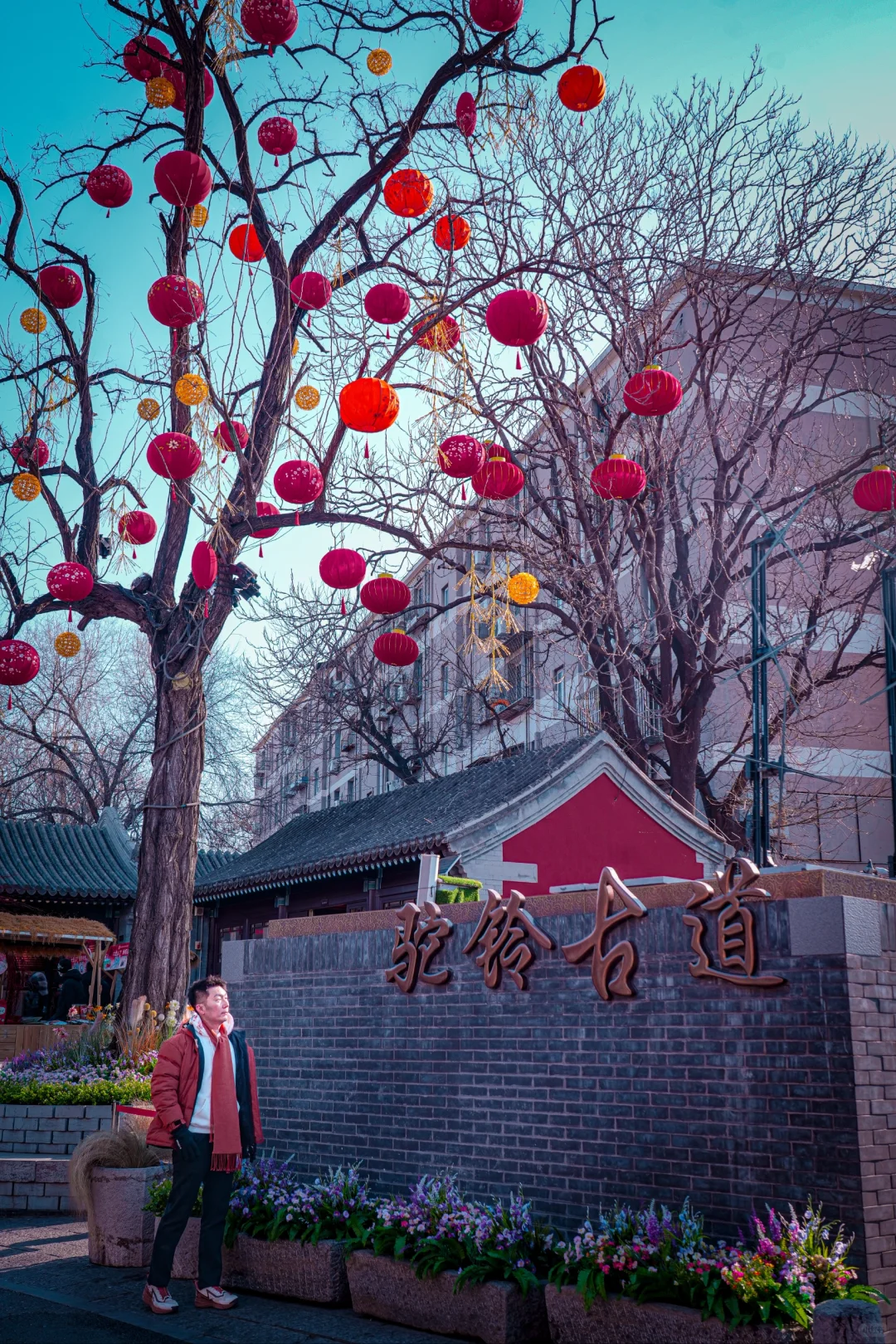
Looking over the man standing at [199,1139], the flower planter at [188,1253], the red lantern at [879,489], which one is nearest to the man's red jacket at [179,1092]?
the man standing at [199,1139]

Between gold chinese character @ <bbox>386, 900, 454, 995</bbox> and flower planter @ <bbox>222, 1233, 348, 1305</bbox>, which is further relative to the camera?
gold chinese character @ <bbox>386, 900, 454, 995</bbox>

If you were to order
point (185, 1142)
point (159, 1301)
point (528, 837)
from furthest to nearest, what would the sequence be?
point (528, 837)
point (185, 1142)
point (159, 1301)

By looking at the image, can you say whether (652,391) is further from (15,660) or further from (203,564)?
(15,660)

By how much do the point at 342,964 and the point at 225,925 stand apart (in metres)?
15.9

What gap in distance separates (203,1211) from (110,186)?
7369 millimetres

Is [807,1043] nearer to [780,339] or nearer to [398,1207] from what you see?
[398,1207]

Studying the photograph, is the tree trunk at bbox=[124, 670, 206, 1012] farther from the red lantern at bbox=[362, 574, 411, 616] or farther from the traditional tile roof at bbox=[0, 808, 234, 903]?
the traditional tile roof at bbox=[0, 808, 234, 903]

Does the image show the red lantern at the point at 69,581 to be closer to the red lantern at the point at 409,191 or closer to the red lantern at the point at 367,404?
the red lantern at the point at 367,404

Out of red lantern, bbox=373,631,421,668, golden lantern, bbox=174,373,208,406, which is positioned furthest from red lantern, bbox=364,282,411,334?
red lantern, bbox=373,631,421,668

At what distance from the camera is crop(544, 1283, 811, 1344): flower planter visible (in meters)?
4.84

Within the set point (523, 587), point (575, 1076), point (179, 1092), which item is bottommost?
point (179, 1092)

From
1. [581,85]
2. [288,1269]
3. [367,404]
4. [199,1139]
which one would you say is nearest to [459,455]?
[367,404]

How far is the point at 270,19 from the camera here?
25.3 feet

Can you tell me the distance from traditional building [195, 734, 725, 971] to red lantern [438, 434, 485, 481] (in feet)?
21.6
